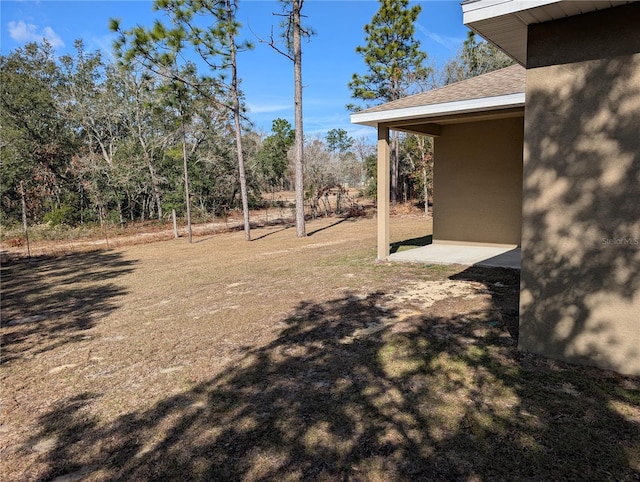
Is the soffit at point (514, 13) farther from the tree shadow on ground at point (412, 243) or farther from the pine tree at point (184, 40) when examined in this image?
the pine tree at point (184, 40)

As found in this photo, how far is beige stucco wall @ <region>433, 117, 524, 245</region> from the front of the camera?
805cm

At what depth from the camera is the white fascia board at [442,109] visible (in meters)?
5.50

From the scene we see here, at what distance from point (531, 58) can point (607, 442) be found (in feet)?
8.11

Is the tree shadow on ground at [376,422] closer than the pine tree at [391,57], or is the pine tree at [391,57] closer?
the tree shadow on ground at [376,422]

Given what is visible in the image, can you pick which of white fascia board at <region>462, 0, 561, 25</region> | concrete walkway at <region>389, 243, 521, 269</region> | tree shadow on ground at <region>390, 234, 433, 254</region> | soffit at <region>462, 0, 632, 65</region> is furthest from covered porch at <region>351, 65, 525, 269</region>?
white fascia board at <region>462, 0, 561, 25</region>

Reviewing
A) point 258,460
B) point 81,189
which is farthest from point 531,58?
point 81,189

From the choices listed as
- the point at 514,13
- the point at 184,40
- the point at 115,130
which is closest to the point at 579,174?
the point at 514,13

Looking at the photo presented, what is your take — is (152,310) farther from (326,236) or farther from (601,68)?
(326,236)

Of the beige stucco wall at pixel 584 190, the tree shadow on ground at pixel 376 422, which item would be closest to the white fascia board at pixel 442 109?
the beige stucco wall at pixel 584 190

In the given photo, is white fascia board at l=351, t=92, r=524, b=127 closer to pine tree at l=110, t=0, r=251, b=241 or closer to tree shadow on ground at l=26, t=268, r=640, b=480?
tree shadow on ground at l=26, t=268, r=640, b=480

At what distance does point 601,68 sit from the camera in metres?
2.61

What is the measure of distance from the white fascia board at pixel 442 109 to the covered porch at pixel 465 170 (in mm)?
16

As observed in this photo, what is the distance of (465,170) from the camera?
8.57 metres

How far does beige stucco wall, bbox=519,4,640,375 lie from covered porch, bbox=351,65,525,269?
3.41 m
